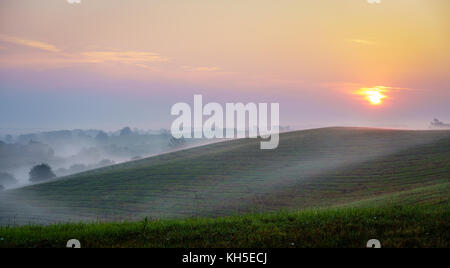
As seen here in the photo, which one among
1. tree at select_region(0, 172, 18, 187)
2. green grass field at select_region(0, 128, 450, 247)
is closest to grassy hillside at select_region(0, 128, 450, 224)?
green grass field at select_region(0, 128, 450, 247)

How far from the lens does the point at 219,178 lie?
168ft

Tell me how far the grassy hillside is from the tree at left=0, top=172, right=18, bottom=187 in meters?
90.3

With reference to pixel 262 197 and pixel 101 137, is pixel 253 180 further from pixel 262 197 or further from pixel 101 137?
pixel 101 137

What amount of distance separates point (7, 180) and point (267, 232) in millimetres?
154754

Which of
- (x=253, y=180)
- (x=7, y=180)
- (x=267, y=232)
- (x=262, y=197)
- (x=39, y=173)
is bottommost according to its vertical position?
(x=267, y=232)

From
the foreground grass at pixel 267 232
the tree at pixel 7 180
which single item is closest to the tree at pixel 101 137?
the tree at pixel 7 180

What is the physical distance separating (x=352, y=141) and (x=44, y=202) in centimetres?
4339

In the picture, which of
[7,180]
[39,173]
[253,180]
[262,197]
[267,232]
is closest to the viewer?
[267,232]

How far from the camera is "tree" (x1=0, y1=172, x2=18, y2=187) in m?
143

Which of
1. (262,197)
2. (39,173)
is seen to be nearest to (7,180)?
(39,173)

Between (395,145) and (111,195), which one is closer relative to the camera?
(111,195)

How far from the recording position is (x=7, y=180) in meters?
144
